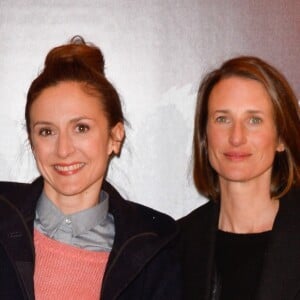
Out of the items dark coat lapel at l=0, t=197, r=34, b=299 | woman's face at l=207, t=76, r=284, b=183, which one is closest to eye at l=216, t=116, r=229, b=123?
woman's face at l=207, t=76, r=284, b=183

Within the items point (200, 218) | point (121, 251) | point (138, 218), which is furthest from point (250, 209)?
point (121, 251)

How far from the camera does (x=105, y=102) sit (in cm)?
197

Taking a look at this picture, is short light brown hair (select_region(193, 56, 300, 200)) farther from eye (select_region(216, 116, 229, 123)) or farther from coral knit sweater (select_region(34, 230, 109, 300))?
coral knit sweater (select_region(34, 230, 109, 300))

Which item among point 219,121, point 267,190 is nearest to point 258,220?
point 267,190

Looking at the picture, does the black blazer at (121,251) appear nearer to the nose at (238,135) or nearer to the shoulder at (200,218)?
the shoulder at (200,218)

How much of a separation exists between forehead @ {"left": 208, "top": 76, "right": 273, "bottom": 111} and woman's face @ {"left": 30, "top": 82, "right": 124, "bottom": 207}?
0.40m

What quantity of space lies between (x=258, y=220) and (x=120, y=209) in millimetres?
451

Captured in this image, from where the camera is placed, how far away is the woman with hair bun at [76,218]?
1.78 metres

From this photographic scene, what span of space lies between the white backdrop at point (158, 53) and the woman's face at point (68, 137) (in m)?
0.51

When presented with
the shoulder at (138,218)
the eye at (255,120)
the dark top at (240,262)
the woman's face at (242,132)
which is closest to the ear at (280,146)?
the woman's face at (242,132)

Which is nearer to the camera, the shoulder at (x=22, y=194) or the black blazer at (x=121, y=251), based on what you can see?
the black blazer at (x=121, y=251)

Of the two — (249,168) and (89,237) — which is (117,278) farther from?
(249,168)

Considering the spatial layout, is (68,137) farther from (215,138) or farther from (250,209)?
(250,209)

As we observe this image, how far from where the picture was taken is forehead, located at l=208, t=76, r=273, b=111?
200cm
